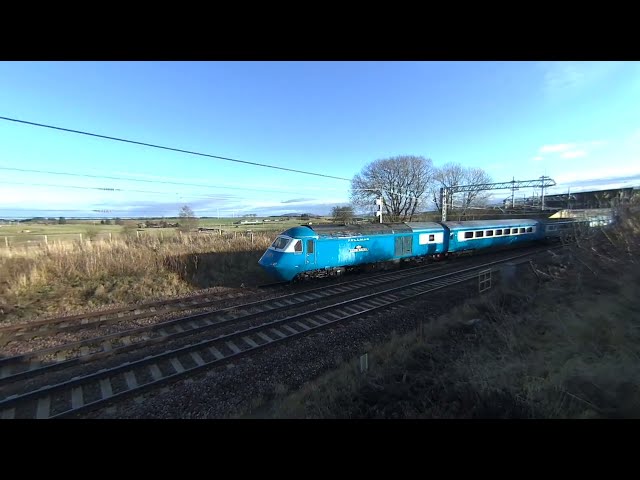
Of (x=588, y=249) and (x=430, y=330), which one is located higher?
(x=588, y=249)

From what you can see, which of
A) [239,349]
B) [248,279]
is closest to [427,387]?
[239,349]

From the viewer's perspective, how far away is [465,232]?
2061cm

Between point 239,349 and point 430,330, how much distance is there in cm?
510

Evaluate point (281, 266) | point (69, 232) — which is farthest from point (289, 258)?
point (69, 232)

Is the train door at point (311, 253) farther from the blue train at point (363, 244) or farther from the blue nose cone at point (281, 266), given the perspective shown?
the blue nose cone at point (281, 266)

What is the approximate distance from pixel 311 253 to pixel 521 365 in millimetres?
9223

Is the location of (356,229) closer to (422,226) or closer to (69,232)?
(422,226)

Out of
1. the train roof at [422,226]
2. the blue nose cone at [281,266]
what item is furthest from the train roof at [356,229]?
the blue nose cone at [281,266]

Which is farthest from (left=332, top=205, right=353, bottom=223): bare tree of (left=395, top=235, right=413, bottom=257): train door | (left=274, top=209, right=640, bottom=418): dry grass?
(left=274, top=209, right=640, bottom=418): dry grass

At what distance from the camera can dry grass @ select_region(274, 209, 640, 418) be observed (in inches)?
134

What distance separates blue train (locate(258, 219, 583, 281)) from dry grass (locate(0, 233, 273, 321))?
3568 millimetres

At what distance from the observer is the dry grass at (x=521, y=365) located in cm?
342

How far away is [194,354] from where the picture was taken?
7227mm
